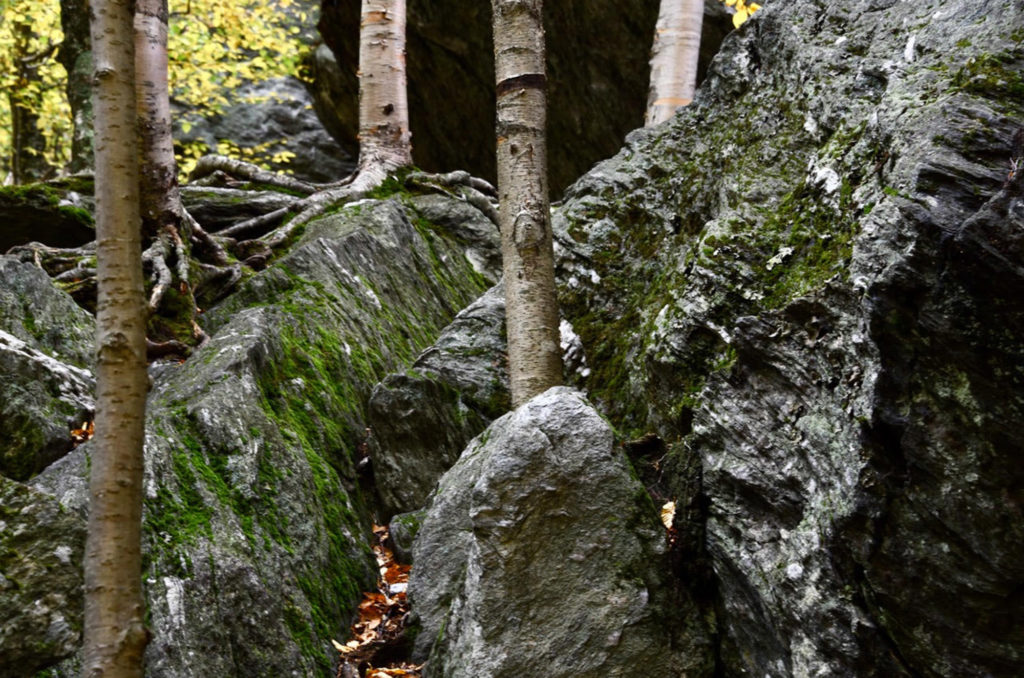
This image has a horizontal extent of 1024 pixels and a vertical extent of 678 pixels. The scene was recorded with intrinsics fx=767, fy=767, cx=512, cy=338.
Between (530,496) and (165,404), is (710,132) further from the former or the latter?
(165,404)

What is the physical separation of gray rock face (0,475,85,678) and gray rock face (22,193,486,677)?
306 millimetres

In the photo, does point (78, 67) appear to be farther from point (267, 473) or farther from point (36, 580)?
point (36, 580)

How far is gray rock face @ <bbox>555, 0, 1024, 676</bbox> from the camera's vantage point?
270cm

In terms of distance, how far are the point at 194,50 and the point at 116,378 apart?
16684 mm

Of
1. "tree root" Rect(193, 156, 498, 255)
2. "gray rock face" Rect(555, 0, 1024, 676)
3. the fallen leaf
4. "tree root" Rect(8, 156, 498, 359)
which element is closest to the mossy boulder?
"tree root" Rect(8, 156, 498, 359)

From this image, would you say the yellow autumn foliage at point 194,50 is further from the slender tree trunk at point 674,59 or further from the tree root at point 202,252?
the slender tree trunk at point 674,59

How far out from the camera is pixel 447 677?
3.61 m

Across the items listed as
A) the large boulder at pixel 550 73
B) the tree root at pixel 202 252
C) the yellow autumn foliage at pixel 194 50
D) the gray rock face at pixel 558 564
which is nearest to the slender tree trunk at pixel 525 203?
the gray rock face at pixel 558 564

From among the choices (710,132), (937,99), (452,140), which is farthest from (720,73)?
(452,140)

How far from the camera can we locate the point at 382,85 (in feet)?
29.1

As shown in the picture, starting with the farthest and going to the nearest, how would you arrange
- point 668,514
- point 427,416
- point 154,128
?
point 154,128 < point 427,416 < point 668,514

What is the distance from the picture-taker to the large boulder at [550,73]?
37.6 feet

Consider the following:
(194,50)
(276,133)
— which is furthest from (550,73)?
(276,133)

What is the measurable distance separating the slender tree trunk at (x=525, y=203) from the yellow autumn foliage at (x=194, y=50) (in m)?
12.4
